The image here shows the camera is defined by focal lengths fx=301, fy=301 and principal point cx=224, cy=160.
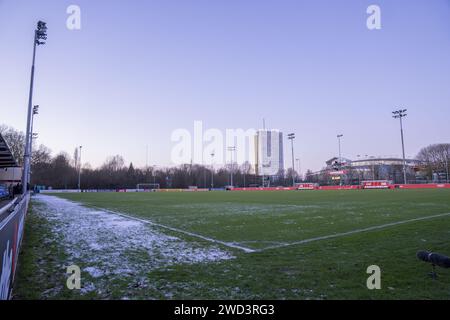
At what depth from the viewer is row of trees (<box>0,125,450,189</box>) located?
97.4 meters

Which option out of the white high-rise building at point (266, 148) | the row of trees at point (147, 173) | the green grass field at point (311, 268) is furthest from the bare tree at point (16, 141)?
the green grass field at point (311, 268)

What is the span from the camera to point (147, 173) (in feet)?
400

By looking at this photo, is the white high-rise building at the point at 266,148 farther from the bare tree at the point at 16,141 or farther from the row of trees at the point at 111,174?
the bare tree at the point at 16,141

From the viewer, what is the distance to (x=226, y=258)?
7.19m

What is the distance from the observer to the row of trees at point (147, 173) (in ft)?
320

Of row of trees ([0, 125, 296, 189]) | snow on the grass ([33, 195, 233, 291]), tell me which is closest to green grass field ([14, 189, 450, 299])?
snow on the grass ([33, 195, 233, 291])

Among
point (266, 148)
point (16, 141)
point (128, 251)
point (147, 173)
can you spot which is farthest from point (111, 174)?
point (128, 251)

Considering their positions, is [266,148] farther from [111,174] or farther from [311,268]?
[311,268]

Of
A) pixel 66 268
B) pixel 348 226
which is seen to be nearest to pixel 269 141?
pixel 348 226

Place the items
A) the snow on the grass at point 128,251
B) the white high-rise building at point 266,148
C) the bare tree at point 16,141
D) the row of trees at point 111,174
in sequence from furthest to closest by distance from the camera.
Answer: the white high-rise building at point 266,148 → the row of trees at point 111,174 → the bare tree at point 16,141 → the snow on the grass at point 128,251

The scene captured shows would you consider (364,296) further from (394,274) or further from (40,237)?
(40,237)

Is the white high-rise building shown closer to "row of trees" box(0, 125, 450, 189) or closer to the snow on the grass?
"row of trees" box(0, 125, 450, 189)

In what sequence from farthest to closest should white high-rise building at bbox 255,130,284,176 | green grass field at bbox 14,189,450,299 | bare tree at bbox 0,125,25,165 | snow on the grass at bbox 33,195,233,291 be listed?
white high-rise building at bbox 255,130,284,176
bare tree at bbox 0,125,25,165
snow on the grass at bbox 33,195,233,291
green grass field at bbox 14,189,450,299
